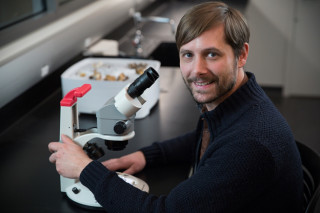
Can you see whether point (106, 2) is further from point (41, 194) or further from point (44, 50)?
point (41, 194)

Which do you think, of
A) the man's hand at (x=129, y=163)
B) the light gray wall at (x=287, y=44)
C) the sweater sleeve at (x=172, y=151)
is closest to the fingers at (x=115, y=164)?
the man's hand at (x=129, y=163)

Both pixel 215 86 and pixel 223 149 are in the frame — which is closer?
pixel 223 149

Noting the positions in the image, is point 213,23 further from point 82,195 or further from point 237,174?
point 82,195

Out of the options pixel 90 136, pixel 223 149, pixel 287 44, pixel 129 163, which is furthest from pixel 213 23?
pixel 287 44

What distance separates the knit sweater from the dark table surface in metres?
0.22

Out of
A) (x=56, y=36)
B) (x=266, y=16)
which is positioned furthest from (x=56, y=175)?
(x=266, y=16)

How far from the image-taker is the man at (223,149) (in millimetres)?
1262

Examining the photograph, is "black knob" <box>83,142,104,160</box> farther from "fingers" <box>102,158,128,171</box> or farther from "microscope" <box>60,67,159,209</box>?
"fingers" <box>102,158,128,171</box>

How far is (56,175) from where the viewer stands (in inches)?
68.3

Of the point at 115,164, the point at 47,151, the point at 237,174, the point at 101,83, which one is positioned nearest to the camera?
the point at 237,174

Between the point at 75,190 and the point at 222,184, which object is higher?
the point at 222,184

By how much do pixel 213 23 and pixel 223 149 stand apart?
1.24 feet

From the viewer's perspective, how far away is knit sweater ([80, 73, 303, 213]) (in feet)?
4.13

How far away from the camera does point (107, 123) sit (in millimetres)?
1465
